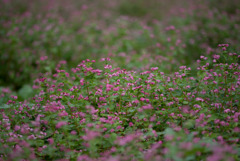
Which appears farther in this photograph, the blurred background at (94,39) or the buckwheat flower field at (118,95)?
the blurred background at (94,39)

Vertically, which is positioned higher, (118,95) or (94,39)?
(94,39)

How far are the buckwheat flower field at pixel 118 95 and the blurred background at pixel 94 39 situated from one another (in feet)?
0.10

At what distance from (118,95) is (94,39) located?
162 inches

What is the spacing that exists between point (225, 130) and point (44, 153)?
1772 millimetres

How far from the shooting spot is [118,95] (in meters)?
2.68

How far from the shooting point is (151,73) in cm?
275

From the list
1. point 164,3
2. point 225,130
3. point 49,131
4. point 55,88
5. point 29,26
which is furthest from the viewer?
point 164,3

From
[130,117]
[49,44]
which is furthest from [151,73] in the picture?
[49,44]

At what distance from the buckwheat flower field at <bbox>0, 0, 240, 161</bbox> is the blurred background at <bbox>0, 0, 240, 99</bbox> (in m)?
0.03

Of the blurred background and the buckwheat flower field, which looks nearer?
the buckwheat flower field

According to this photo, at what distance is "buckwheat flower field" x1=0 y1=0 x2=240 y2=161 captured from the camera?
6.93 feet

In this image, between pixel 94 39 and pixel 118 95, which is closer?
pixel 118 95

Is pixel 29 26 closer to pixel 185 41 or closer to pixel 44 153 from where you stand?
pixel 185 41

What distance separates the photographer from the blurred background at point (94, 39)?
17.3ft
